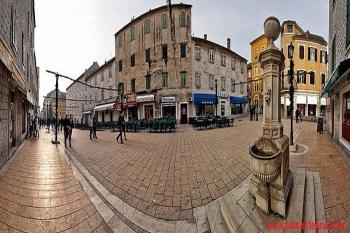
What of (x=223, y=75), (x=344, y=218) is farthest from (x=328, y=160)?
(x=223, y=75)

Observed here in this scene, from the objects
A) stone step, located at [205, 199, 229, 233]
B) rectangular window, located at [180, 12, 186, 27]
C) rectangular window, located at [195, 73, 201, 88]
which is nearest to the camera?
stone step, located at [205, 199, 229, 233]

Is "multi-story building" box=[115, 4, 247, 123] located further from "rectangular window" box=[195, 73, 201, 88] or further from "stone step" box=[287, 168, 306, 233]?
"stone step" box=[287, 168, 306, 233]

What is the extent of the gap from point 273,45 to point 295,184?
2638mm

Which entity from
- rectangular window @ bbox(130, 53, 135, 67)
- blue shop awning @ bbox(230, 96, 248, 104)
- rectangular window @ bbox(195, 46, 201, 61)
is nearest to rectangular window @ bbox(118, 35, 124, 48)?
rectangular window @ bbox(130, 53, 135, 67)

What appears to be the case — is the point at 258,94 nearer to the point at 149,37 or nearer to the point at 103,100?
the point at 149,37

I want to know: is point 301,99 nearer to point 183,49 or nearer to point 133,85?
point 183,49

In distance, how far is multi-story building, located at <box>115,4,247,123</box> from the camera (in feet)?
74.9

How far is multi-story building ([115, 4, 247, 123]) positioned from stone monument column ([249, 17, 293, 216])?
17.9 metres

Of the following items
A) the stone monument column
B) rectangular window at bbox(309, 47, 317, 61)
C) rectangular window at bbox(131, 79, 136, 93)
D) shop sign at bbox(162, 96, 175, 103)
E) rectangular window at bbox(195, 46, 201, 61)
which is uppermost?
rectangular window at bbox(309, 47, 317, 61)

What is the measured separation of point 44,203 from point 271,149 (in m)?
4.17

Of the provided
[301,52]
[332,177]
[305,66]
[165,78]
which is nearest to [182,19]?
[165,78]

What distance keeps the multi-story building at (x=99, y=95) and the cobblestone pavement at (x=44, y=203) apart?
18.9 meters

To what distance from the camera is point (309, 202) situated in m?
3.19

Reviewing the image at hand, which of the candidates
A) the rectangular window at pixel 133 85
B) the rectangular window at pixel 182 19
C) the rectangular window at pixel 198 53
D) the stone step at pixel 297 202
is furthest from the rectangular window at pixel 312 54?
the stone step at pixel 297 202
